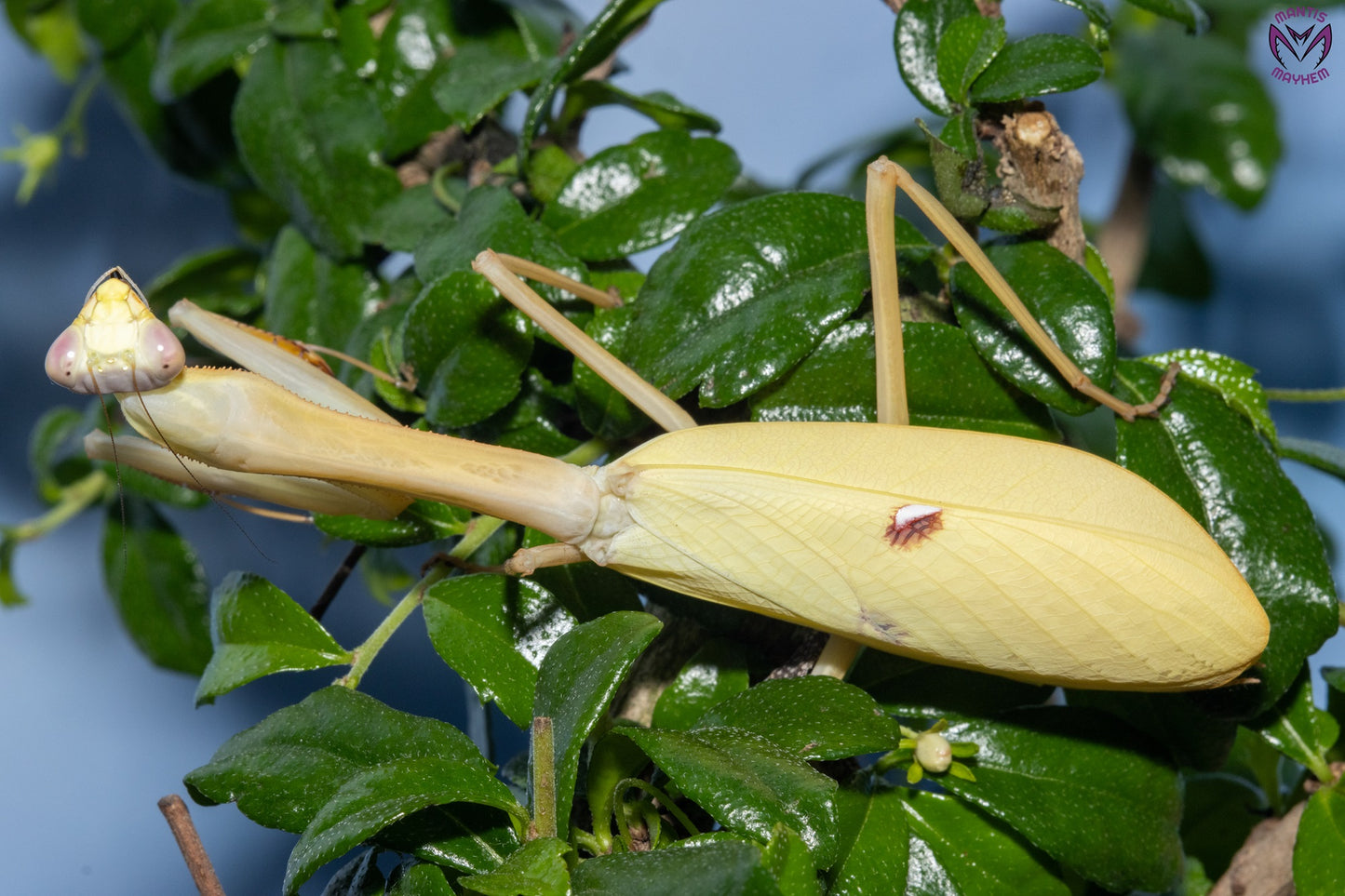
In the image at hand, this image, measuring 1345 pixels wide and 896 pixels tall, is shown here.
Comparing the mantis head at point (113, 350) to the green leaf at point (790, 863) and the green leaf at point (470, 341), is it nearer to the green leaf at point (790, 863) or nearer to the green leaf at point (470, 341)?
the green leaf at point (470, 341)

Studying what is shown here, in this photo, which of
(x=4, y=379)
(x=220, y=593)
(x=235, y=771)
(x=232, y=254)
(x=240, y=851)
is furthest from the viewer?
(x=4, y=379)

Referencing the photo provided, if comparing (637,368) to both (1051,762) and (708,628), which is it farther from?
(1051,762)

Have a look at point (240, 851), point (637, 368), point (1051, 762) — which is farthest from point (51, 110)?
point (1051, 762)

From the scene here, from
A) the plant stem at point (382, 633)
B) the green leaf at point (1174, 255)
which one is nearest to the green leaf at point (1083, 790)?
the plant stem at point (382, 633)

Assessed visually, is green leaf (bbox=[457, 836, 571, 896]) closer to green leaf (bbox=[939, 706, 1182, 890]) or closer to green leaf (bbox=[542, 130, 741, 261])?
green leaf (bbox=[939, 706, 1182, 890])

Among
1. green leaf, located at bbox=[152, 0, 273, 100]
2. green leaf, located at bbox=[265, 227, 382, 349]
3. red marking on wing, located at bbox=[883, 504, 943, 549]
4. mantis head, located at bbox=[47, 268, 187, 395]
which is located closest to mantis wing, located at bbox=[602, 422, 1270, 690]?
red marking on wing, located at bbox=[883, 504, 943, 549]
